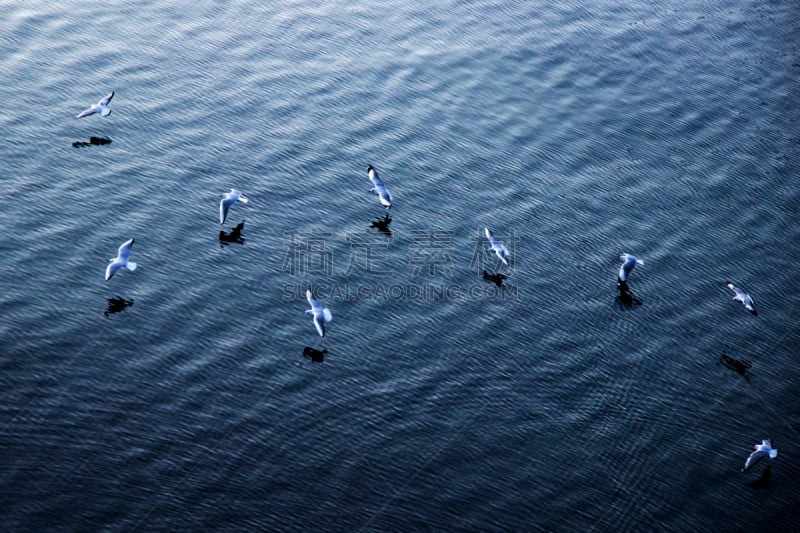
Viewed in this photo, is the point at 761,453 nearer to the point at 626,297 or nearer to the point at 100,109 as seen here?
the point at 626,297

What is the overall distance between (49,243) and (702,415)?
31.1 metres

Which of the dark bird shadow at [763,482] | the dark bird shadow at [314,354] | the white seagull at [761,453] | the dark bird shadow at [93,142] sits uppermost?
the dark bird shadow at [93,142]

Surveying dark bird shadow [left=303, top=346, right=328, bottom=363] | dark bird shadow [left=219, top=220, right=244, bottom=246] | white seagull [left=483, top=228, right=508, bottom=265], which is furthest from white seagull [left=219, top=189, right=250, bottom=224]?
white seagull [left=483, top=228, right=508, bottom=265]

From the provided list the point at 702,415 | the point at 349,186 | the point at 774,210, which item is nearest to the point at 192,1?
the point at 349,186

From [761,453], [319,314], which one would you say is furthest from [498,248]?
[761,453]

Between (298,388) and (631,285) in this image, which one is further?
(631,285)

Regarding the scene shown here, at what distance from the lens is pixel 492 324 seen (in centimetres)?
3944

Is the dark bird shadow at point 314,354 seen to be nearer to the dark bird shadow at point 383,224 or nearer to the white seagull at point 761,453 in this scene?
the dark bird shadow at point 383,224

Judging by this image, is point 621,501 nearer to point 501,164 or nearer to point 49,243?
point 501,164

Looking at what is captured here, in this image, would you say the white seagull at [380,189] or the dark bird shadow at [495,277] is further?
the white seagull at [380,189]

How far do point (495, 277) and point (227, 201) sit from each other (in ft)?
45.8

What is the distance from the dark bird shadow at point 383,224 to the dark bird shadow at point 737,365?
17.0 meters

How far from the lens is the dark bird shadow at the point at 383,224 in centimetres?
4412

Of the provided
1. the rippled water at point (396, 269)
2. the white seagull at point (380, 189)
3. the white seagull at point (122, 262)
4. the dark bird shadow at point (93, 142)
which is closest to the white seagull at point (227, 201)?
the rippled water at point (396, 269)
